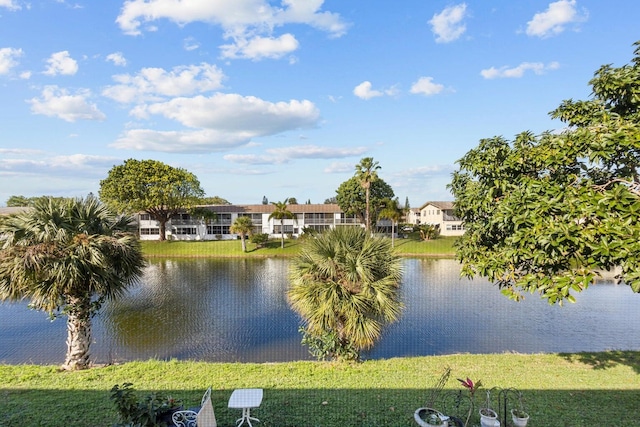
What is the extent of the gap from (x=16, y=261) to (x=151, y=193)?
124 ft

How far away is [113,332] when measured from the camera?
1367 centimetres

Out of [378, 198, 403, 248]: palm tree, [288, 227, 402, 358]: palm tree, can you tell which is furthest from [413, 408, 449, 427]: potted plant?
[378, 198, 403, 248]: palm tree

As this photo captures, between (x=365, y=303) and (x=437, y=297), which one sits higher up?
(x=365, y=303)

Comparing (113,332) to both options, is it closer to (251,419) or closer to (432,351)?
(251,419)

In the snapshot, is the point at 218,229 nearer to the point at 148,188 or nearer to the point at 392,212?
the point at 148,188

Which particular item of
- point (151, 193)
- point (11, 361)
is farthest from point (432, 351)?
point (151, 193)

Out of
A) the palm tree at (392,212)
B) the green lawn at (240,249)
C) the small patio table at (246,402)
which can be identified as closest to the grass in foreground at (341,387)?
the small patio table at (246,402)

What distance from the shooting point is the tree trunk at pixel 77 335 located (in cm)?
904

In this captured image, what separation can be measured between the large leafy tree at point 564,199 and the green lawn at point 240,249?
33.0m

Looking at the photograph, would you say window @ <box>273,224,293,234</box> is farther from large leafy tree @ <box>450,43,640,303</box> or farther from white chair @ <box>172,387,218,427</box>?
white chair @ <box>172,387,218,427</box>

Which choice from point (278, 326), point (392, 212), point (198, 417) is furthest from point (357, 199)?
point (198, 417)

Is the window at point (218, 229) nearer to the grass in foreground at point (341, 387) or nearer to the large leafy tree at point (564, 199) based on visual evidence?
the grass in foreground at point (341, 387)

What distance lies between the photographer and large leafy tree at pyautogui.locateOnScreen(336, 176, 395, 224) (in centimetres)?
4992

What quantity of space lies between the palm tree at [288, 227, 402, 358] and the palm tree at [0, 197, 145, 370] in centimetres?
476
